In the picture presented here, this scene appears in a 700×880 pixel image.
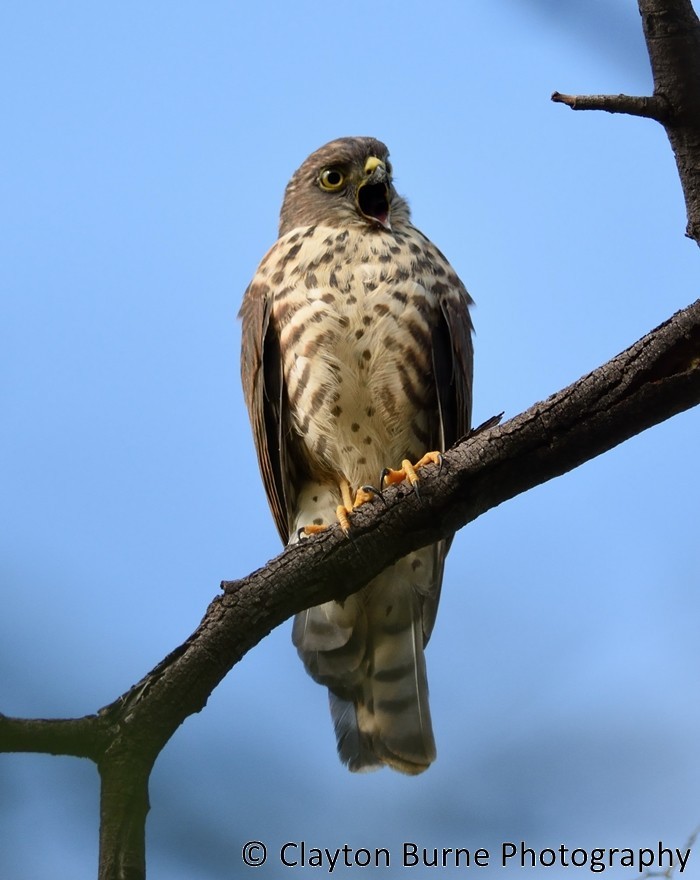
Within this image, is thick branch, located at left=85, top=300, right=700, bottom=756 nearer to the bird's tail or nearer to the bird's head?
the bird's tail

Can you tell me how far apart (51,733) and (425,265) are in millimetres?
2661

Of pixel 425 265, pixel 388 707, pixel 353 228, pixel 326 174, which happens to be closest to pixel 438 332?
pixel 425 265

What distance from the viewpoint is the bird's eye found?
534 centimetres

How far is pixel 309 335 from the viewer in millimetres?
4621

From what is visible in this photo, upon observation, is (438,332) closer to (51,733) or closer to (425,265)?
(425,265)

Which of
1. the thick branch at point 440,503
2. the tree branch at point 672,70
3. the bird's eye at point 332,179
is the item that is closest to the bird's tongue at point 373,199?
the bird's eye at point 332,179

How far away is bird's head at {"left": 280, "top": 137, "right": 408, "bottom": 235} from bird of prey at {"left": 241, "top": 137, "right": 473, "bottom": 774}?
193 mm

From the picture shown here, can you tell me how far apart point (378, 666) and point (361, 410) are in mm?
1008

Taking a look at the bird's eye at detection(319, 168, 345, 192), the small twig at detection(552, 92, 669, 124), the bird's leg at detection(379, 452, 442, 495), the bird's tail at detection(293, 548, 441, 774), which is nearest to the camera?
the small twig at detection(552, 92, 669, 124)

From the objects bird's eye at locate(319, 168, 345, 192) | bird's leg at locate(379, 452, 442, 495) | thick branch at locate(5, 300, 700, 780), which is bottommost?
thick branch at locate(5, 300, 700, 780)

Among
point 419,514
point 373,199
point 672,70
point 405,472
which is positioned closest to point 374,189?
point 373,199

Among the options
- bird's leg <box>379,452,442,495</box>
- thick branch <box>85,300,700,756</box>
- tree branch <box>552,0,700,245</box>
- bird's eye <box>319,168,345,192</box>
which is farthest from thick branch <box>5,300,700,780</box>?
bird's eye <box>319,168,345,192</box>

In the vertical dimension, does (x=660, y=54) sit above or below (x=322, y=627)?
above

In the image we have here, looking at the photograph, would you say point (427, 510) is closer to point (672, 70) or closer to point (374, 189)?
point (672, 70)
